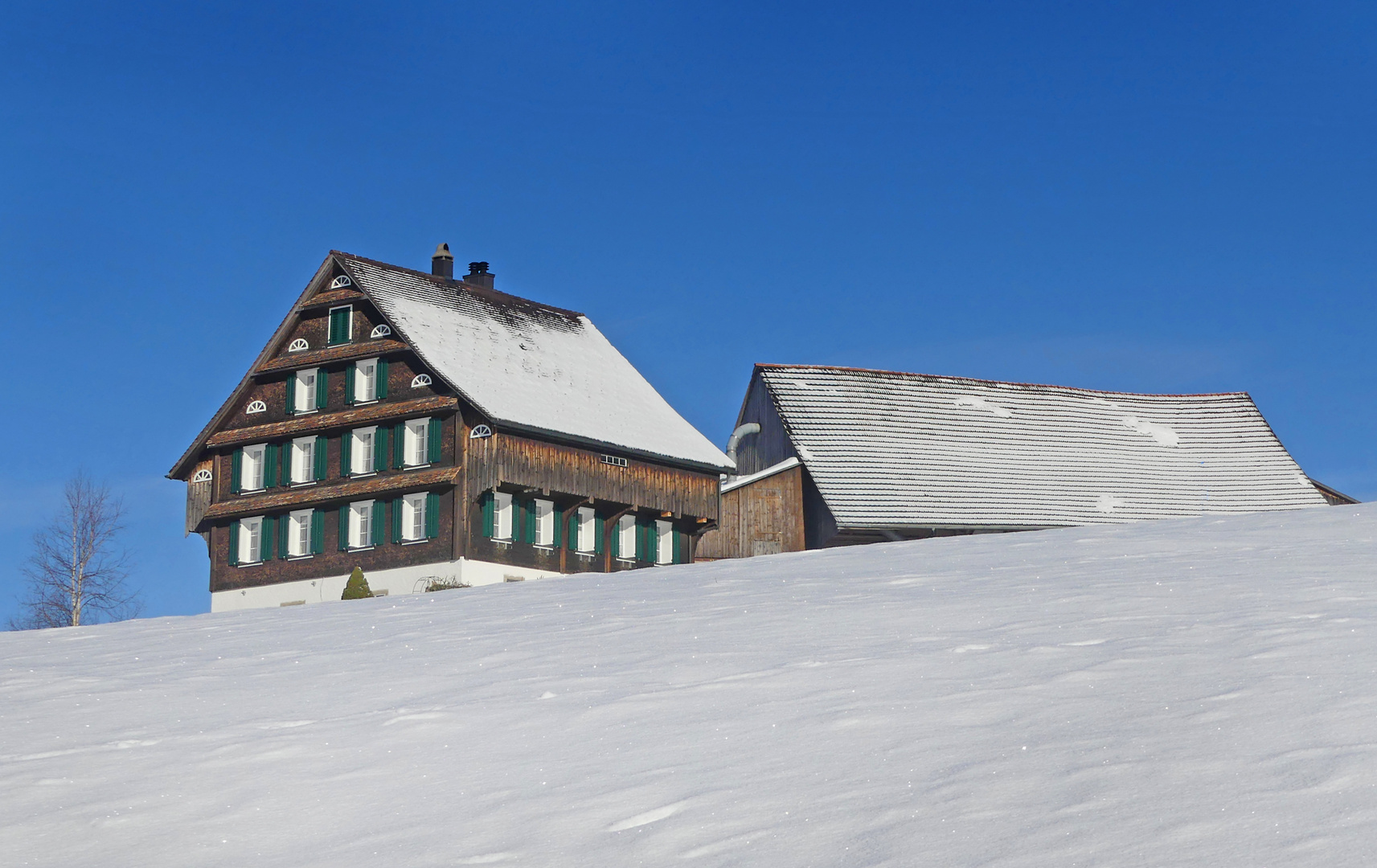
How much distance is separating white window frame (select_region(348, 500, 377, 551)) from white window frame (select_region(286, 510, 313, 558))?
1430 mm

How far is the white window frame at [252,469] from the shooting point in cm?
4362

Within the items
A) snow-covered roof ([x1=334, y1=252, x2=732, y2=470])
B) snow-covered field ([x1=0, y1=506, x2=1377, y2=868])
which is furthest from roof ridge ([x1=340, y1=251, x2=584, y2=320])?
snow-covered field ([x1=0, y1=506, x2=1377, y2=868])

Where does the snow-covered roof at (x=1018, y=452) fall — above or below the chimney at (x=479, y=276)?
below

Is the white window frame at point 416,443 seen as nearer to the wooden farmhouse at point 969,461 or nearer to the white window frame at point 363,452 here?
the white window frame at point 363,452

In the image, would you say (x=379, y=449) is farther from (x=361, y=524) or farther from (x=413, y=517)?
(x=413, y=517)

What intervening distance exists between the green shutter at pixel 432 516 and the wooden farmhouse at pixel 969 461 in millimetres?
9427

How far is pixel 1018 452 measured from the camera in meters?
50.0

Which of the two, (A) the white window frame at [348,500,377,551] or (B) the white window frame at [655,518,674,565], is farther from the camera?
(B) the white window frame at [655,518,674,565]

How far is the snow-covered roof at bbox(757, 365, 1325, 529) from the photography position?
46656mm

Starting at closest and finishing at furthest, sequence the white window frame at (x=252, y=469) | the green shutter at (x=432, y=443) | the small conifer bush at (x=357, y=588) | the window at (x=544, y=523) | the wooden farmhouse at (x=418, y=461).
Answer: the small conifer bush at (x=357, y=588)
the wooden farmhouse at (x=418, y=461)
the green shutter at (x=432, y=443)
the window at (x=544, y=523)
the white window frame at (x=252, y=469)

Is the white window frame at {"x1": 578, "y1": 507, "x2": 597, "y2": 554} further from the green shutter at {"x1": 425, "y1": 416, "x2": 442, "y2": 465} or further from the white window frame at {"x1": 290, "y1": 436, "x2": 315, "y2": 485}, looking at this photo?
the white window frame at {"x1": 290, "y1": 436, "x2": 315, "y2": 485}

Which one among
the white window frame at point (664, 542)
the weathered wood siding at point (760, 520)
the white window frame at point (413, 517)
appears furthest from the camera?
the weathered wood siding at point (760, 520)

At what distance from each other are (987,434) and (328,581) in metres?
20.8

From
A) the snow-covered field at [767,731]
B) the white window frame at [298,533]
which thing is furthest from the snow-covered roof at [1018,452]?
the snow-covered field at [767,731]
